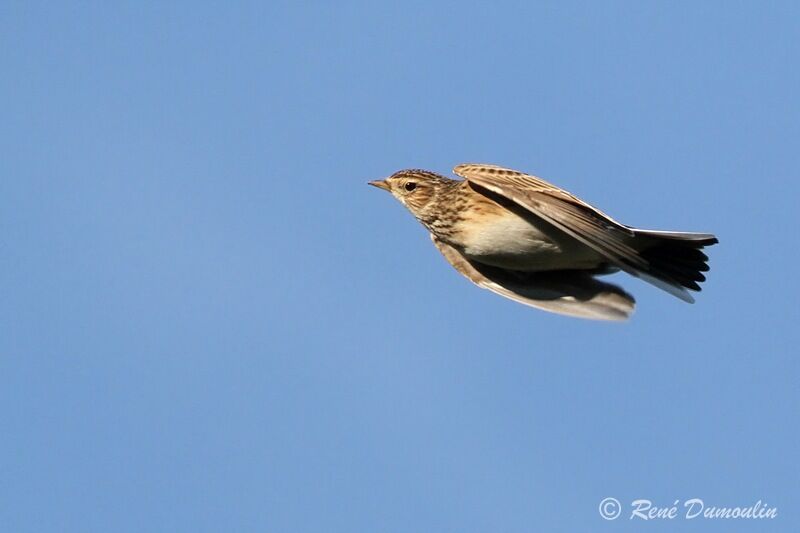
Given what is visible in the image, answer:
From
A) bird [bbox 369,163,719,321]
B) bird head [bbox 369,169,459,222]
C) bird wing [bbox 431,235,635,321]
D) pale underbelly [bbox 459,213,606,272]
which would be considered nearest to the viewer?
bird [bbox 369,163,719,321]

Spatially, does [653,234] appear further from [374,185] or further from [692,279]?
[374,185]

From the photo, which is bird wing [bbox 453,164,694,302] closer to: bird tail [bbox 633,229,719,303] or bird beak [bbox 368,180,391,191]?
bird tail [bbox 633,229,719,303]

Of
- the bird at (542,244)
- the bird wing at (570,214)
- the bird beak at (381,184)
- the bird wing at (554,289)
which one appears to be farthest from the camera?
the bird beak at (381,184)

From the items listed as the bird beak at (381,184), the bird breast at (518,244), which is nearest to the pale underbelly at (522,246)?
the bird breast at (518,244)

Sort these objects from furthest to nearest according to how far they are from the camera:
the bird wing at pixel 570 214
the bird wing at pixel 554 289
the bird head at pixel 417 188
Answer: the bird head at pixel 417 188 → the bird wing at pixel 554 289 → the bird wing at pixel 570 214

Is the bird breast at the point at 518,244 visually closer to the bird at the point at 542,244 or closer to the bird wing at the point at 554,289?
the bird at the point at 542,244

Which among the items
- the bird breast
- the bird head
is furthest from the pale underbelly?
the bird head

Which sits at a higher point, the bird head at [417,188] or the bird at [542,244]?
the bird head at [417,188]
